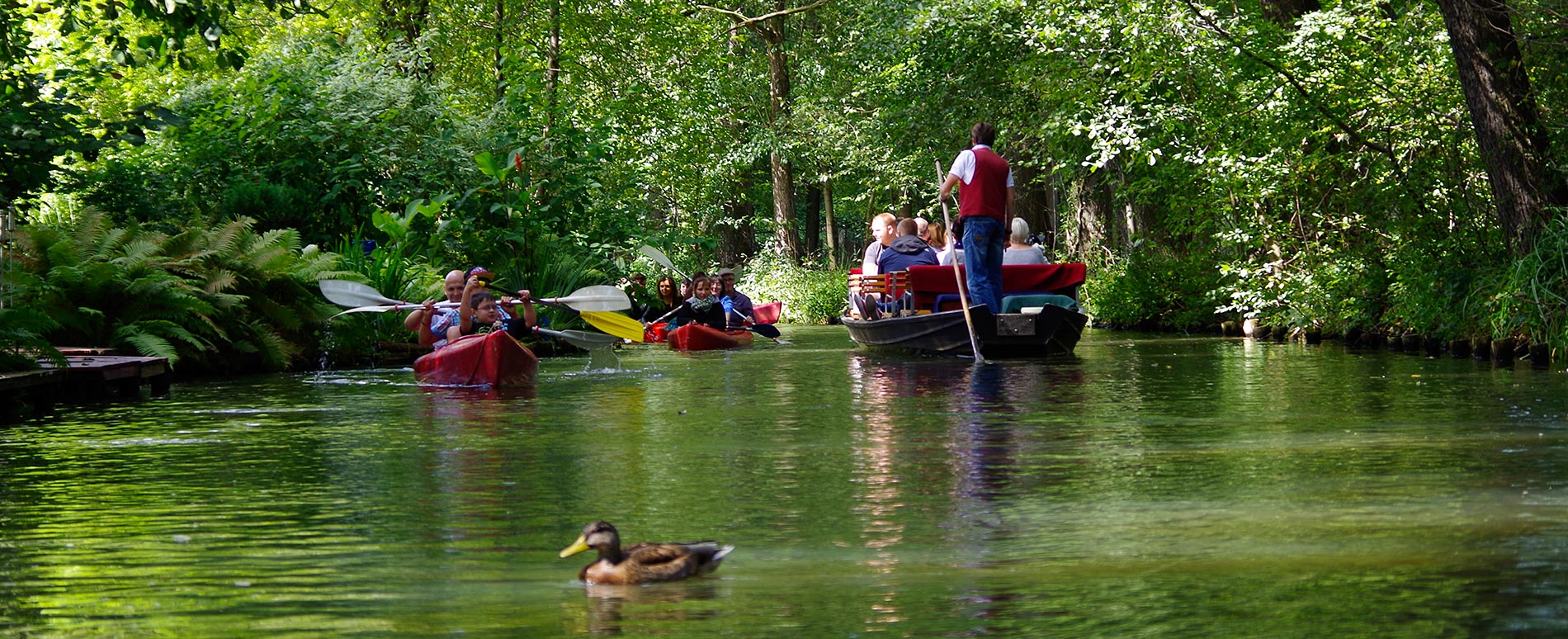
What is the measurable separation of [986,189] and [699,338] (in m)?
7.46

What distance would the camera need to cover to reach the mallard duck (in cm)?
521

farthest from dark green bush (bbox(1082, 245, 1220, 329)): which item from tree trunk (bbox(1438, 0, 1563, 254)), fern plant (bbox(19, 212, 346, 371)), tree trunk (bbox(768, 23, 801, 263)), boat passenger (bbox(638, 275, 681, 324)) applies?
tree trunk (bbox(768, 23, 801, 263))

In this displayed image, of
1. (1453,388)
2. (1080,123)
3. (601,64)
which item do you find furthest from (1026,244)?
(601,64)

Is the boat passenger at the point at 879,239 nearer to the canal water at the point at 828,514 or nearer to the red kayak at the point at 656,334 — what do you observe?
the red kayak at the point at 656,334

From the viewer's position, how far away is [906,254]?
20.5 metres

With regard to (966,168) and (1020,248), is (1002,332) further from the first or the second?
(1020,248)

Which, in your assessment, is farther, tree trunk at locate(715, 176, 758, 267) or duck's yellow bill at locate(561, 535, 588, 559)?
tree trunk at locate(715, 176, 758, 267)

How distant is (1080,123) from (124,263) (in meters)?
12.1

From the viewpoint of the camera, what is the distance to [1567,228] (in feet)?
46.3

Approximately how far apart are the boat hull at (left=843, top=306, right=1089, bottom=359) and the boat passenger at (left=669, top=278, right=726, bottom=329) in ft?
21.1

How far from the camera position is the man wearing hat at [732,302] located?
87.4 ft

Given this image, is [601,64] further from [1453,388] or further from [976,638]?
[976,638]

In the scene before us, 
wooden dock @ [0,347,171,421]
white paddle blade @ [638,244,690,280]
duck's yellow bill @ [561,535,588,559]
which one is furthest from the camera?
white paddle blade @ [638,244,690,280]

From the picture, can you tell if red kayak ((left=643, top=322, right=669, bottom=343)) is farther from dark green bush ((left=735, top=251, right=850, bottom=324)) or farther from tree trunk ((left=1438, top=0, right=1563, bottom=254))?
tree trunk ((left=1438, top=0, right=1563, bottom=254))
